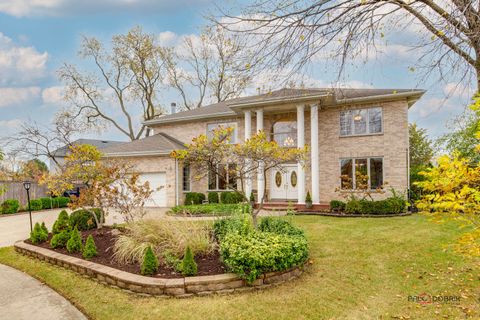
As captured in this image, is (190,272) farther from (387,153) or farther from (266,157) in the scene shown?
(387,153)

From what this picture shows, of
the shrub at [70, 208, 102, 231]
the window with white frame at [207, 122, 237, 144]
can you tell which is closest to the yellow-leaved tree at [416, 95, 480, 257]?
the shrub at [70, 208, 102, 231]

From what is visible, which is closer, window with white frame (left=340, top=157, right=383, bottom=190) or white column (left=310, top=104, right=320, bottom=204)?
white column (left=310, top=104, right=320, bottom=204)

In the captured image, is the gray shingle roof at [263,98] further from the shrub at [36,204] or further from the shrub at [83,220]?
the shrub at [36,204]

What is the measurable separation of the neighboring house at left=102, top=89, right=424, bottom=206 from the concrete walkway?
819 cm

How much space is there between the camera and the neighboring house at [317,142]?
13.9 metres

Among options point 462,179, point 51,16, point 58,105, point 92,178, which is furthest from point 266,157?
point 58,105

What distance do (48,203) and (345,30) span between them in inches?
794

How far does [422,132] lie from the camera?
72.8 ft

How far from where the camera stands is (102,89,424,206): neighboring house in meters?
13.9

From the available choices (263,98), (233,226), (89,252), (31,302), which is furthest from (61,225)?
(263,98)

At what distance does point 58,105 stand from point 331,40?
92.0 feet

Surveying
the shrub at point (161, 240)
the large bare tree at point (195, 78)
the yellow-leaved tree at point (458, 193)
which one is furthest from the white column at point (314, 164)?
the large bare tree at point (195, 78)

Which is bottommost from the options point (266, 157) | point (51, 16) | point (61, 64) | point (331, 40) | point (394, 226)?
point (394, 226)

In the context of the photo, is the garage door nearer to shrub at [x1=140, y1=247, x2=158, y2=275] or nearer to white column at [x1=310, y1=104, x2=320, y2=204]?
white column at [x1=310, y1=104, x2=320, y2=204]
